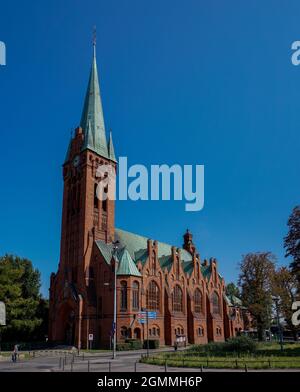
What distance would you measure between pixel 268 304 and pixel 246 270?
5.78 m

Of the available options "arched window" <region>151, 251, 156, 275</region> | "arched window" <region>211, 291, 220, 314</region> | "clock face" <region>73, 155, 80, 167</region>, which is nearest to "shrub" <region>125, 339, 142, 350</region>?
"arched window" <region>151, 251, 156, 275</region>

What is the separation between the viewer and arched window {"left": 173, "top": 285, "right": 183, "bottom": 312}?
68.9 meters

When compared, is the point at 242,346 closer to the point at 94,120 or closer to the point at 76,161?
the point at 76,161

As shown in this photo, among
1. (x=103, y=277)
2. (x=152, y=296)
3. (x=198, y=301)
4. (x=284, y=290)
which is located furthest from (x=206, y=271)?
(x=103, y=277)

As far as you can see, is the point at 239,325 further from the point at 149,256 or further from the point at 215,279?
the point at 149,256

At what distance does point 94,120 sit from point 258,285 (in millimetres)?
39728

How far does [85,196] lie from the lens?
61.1 m

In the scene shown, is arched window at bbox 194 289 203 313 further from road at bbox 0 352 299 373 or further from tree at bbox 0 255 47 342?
road at bbox 0 352 299 373

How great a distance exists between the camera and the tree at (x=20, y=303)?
56062 millimetres

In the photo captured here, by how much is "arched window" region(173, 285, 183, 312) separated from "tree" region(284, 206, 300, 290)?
32788mm

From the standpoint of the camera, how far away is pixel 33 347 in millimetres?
52969

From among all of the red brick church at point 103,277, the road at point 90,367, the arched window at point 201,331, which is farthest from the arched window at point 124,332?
the arched window at point 201,331

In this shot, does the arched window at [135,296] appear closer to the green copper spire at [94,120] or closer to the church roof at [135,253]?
the church roof at [135,253]
